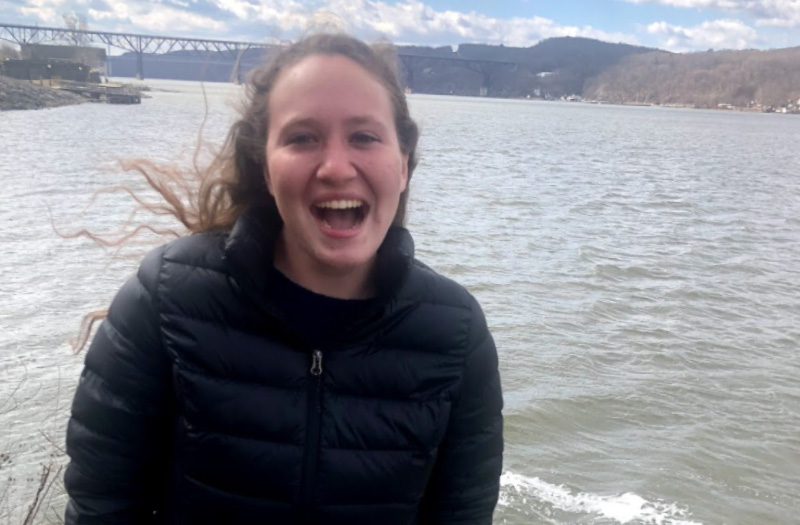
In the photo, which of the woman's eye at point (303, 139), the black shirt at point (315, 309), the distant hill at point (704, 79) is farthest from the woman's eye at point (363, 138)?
the distant hill at point (704, 79)

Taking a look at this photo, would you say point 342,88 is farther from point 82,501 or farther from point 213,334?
point 82,501

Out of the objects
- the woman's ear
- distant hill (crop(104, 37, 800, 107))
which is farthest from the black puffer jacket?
distant hill (crop(104, 37, 800, 107))

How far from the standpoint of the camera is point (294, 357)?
2.11 metres

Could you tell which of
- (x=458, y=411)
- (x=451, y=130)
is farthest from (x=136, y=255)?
(x=451, y=130)

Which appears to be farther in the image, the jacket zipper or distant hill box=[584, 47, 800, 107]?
distant hill box=[584, 47, 800, 107]

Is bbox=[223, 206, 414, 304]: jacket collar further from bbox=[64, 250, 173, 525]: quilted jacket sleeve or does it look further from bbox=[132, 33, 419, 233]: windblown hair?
bbox=[64, 250, 173, 525]: quilted jacket sleeve

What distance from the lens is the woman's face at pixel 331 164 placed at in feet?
6.83

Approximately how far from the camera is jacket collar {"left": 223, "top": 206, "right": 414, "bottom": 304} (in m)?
2.12

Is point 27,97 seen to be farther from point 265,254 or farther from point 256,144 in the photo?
point 265,254

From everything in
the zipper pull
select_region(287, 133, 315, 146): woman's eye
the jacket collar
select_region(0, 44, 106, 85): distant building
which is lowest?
select_region(0, 44, 106, 85): distant building

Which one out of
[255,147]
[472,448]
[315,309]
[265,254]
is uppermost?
[255,147]

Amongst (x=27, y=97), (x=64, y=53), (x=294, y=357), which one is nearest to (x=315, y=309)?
(x=294, y=357)

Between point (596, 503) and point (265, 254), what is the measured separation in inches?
202

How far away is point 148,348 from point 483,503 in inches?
42.7
